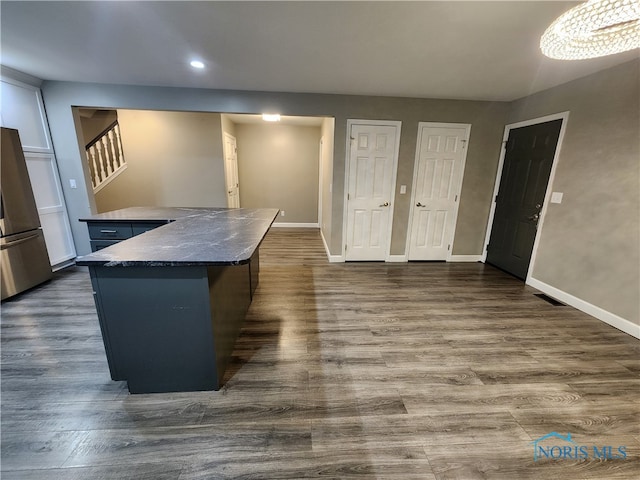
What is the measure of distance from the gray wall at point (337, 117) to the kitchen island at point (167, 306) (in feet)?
7.95

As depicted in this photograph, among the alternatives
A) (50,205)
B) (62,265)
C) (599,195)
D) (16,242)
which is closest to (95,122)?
(50,205)

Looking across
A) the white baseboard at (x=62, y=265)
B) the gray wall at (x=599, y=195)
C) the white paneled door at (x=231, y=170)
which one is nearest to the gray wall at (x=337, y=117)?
the white baseboard at (x=62, y=265)

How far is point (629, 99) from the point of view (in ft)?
7.72

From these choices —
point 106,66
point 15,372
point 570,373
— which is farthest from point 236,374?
point 106,66

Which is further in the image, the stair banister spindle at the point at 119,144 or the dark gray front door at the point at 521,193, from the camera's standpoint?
the stair banister spindle at the point at 119,144

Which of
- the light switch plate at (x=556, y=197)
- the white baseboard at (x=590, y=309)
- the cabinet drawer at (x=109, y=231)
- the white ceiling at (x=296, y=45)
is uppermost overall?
the white ceiling at (x=296, y=45)

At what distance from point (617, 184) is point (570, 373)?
192 centimetres

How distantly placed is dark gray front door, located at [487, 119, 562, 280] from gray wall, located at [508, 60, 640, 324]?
185 mm

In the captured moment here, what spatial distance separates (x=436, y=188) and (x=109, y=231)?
14.4ft

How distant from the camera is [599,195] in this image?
2.62 metres

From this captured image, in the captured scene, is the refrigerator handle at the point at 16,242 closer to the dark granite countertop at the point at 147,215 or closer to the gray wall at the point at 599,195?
the dark granite countertop at the point at 147,215

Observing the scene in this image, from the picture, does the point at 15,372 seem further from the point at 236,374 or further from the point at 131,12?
the point at 131,12

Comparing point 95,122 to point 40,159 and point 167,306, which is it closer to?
point 40,159

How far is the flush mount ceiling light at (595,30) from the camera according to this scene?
1.06 metres
